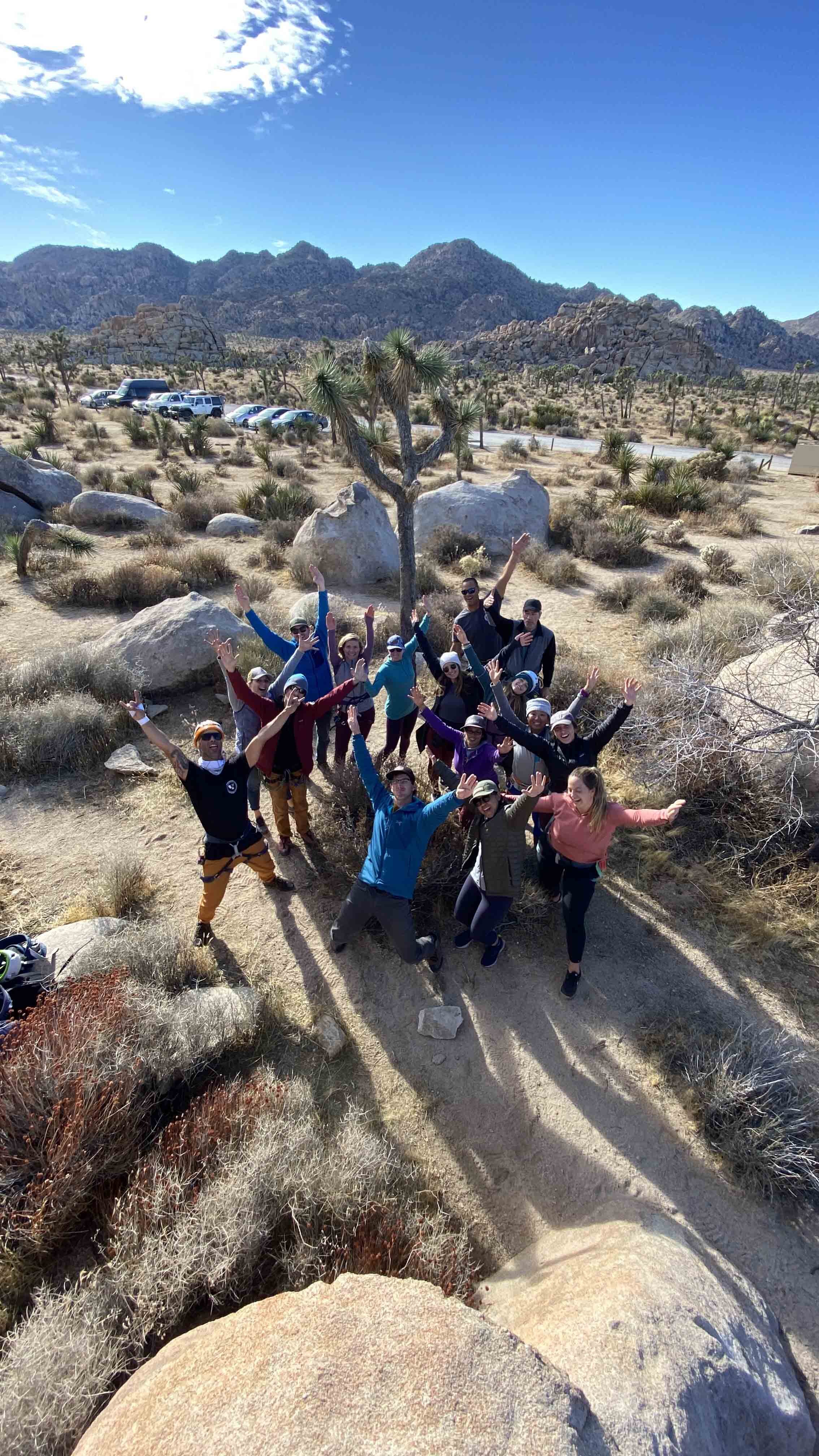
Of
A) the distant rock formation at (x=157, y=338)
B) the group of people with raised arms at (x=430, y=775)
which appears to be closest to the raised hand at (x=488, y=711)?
the group of people with raised arms at (x=430, y=775)

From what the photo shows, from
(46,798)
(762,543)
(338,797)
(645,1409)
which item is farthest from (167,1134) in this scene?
(762,543)

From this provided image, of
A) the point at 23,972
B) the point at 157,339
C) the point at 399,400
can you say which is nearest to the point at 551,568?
the point at 399,400

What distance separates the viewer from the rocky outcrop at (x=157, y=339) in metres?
58.9

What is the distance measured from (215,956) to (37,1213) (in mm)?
2011

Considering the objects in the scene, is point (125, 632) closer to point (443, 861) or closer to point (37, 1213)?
point (443, 861)

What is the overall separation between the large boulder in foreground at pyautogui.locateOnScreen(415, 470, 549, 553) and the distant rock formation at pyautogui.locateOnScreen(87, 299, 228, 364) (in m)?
56.9

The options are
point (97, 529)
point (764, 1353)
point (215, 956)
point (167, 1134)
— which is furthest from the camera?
point (97, 529)

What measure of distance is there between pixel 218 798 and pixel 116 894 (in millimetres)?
1569

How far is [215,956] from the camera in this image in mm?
4613

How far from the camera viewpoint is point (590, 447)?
1041 inches

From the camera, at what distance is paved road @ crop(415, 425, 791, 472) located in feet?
81.1

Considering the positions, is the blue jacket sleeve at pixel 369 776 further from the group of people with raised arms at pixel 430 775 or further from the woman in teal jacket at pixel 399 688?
the woman in teal jacket at pixel 399 688

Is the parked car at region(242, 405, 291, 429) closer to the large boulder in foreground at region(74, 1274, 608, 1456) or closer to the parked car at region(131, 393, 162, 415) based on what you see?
the parked car at region(131, 393, 162, 415)

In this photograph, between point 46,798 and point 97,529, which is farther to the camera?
point 97,529
